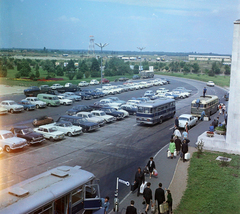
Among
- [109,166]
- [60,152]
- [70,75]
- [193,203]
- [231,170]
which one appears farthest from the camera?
[70,75]

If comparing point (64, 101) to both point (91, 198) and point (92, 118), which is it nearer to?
point (92, 118)

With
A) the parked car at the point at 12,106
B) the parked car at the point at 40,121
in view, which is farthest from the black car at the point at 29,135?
the parked car at the point at 12,106

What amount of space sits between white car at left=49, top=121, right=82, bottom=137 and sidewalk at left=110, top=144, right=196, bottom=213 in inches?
299

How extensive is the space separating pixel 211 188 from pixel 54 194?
764 centimetres

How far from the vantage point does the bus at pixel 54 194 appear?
7.89 metres

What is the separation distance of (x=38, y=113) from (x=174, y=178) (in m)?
21.8

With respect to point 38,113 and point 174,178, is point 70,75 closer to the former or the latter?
point 38,113

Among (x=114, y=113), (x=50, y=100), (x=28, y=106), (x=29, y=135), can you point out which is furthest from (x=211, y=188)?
(x=50, y=100)

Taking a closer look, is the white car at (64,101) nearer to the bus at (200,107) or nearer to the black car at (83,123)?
the black car at (83,123)

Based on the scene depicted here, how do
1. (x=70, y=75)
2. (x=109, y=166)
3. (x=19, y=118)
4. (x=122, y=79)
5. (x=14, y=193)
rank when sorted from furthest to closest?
(x=122, y=79)
(x=70, y=75)
(x=19, y=118)
(x=109, y=166)
(x=14, y=193)

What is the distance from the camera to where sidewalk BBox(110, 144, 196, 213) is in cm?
1192

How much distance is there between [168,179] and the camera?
46.5 feet

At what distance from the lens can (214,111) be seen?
34.1 m

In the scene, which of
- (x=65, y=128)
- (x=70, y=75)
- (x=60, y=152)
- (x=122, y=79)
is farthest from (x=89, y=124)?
(x=122, y=79)
